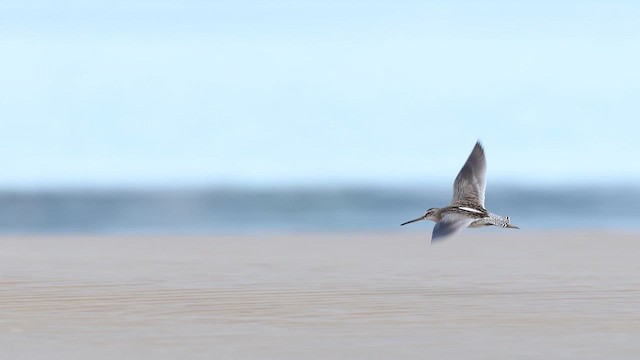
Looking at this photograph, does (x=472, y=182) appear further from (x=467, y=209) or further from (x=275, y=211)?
(x=275, y=211)

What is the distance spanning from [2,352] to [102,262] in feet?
27.6

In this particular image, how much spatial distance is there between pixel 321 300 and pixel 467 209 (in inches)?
76.2

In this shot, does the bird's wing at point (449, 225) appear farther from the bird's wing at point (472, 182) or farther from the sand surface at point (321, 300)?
the bird's wing at point (472, 182)

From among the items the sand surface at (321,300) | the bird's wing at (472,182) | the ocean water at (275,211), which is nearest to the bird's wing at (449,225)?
the sand surface at (321,300)

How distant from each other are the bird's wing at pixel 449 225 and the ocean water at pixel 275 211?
1462 centimetres

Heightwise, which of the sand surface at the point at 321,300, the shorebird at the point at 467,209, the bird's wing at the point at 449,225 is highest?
the shorebird at the point at 467,209

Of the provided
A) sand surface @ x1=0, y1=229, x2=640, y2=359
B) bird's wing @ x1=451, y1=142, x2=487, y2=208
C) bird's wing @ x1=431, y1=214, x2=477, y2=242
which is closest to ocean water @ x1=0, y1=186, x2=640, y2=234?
sand surface @ x1=0, y1=229, x2=640, y2=359

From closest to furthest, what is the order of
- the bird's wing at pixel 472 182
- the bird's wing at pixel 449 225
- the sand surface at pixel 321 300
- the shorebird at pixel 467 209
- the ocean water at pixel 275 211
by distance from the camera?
the sand surface at pixel 321 300 → the bird's wing at pixel 449 225 → the shorebird at pixel 467 209 → the bird's wing at pixel 472 182 → the ocean water at pixel 275 211

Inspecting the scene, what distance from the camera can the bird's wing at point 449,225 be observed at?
14.9 m

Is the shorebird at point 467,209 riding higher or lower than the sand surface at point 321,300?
higher

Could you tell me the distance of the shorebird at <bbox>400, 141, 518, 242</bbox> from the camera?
1534 cm

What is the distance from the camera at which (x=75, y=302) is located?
610 inches

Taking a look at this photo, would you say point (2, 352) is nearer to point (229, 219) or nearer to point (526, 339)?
point (526, 339)

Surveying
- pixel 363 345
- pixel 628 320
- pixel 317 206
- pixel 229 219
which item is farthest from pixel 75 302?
pixel 317 206
